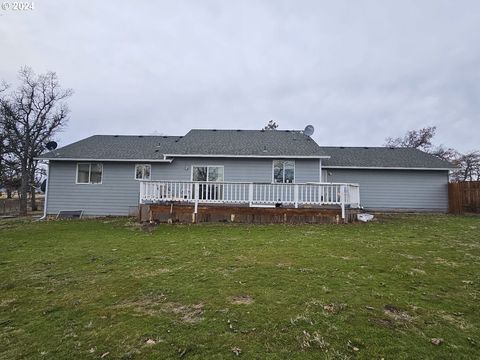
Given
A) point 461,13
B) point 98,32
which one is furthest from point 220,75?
point 461,13

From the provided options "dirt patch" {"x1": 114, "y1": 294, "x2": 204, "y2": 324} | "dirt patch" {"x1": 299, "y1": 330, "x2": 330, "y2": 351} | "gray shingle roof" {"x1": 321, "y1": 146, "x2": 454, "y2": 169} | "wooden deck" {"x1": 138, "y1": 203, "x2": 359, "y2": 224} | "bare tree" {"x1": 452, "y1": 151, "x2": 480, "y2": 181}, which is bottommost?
"dirt patch" {"x1": 114, "y1": 294, "x2": 204, "y2": 324}

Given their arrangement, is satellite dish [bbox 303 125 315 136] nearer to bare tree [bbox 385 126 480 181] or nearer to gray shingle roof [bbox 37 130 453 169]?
gray shingle roof [bbox 37 130 453 169]

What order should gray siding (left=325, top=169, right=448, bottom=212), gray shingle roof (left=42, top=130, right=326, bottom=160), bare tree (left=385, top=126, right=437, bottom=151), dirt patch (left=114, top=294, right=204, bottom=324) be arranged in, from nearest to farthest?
dirt patch (left=114, top=294, right=204, bottom=324)
gray shingle roof (left=42, top=130, right=326, bottom=160)
gray siding (left=325, top=169, right=448, bottom=212)
bare tree (left=385, top=126, right=437, bottom=151)

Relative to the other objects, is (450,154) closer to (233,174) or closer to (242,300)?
(233,174)

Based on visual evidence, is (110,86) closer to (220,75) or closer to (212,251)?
(220,75)

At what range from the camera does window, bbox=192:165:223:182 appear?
45.7 feet

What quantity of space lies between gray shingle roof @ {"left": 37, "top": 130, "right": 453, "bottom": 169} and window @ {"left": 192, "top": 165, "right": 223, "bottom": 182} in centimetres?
78

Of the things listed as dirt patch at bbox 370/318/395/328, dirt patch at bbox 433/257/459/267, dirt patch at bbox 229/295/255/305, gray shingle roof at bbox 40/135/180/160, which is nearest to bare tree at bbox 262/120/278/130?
gray shingle roof at bbox 40/135/180/160

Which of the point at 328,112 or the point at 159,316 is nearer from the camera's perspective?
the point at 159,316

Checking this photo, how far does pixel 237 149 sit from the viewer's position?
1411 centimetres

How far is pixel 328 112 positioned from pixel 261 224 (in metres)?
21.9

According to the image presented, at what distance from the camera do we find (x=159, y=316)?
330 centimetres

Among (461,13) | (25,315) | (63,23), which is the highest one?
(461,13)

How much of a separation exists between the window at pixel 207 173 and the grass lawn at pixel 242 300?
6682mm
